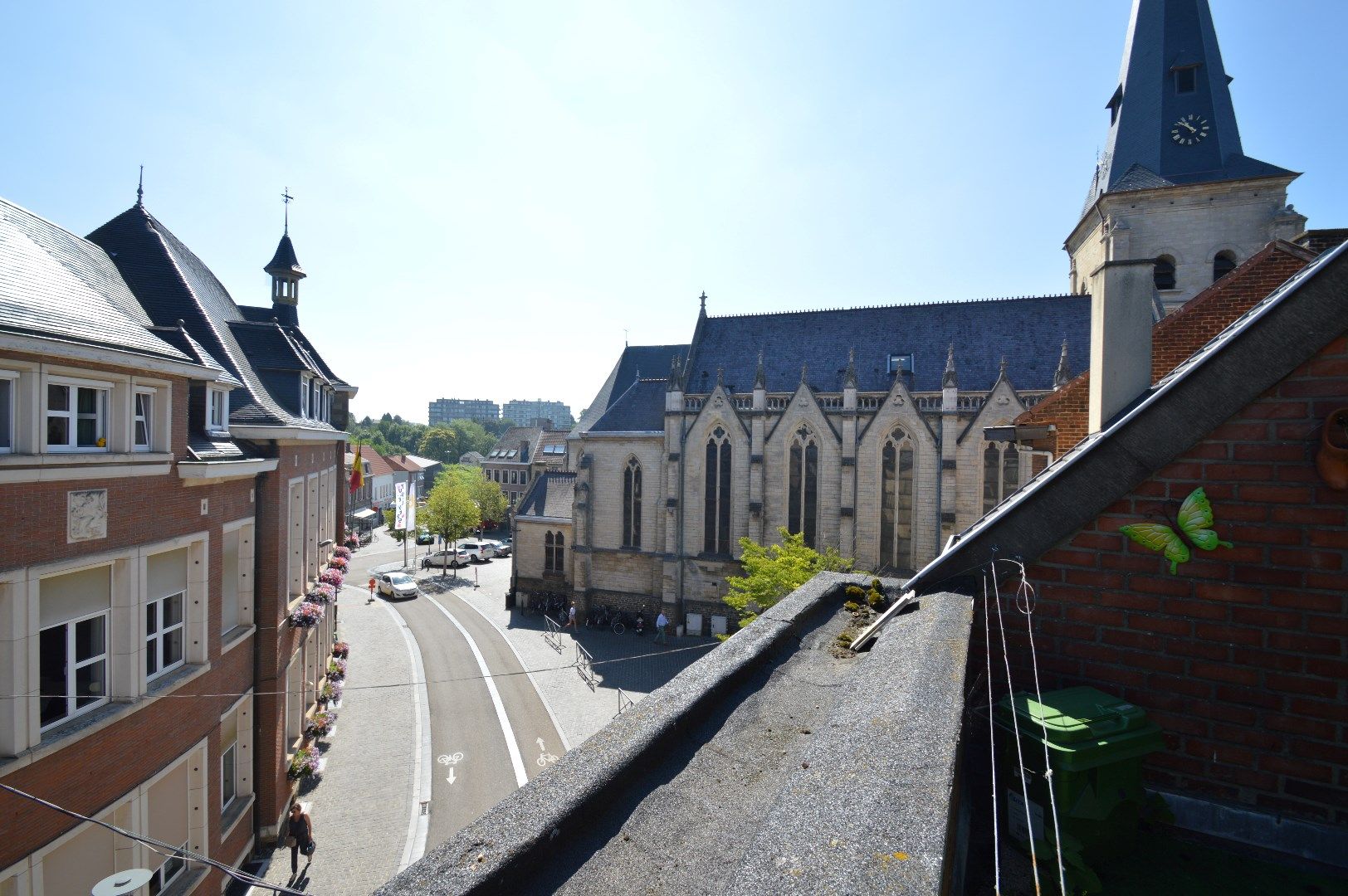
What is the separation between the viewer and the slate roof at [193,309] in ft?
42.2

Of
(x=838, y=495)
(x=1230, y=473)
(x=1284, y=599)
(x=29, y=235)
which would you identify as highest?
(x=29, y=235)

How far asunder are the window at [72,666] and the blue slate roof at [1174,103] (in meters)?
34.1

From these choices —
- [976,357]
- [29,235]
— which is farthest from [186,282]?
[976,357]

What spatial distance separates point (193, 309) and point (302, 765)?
10759mm

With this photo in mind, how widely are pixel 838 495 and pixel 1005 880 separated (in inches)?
1033

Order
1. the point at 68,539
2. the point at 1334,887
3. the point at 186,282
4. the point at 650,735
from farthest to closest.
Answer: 1. the point at 186,282
2. the point at 68,539
3. the point at 650,735
4. the point at 1334,887

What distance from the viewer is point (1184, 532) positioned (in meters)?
2.68

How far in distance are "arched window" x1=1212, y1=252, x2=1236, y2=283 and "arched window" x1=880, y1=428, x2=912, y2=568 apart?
13707 mm

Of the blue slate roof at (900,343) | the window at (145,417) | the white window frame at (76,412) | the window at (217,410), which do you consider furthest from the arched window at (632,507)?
the white window frame at (76,412)

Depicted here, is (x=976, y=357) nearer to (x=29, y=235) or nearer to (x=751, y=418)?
(x=751, y=418)

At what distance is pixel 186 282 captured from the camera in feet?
43.7

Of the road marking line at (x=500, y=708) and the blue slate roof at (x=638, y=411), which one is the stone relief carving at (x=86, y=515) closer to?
the road marking line at (x=500, y=708)

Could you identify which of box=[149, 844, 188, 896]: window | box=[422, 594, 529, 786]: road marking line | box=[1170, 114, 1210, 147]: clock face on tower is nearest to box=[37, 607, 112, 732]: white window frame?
box=[149, 844, 188, 896]: window

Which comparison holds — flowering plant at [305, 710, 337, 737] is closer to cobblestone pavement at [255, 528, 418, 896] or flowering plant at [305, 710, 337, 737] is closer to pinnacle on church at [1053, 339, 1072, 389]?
cobblestone pavement at [255, 528, 418, 896]
